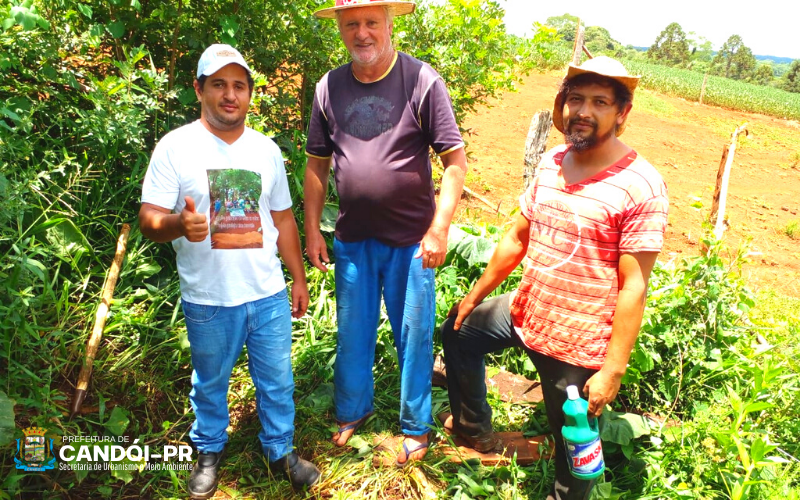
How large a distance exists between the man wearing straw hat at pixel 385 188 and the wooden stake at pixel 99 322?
1.27 metres

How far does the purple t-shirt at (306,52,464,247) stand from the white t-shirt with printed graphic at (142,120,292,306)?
0.36 meters

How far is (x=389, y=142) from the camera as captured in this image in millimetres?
2506

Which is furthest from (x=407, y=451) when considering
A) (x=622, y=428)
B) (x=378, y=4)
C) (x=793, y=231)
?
(x=793, y=231)

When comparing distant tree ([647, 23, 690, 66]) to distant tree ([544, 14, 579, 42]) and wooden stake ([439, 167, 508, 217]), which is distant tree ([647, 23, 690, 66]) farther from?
wooden stake ([439, 167, 508, 217])

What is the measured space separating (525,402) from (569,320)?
49.7 inches

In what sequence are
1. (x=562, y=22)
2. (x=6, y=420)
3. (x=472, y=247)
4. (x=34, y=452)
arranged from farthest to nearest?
1. (x=562, y=22)
2. (x=472, y=247)
3. (x=34, y=452)
4. (x=6, y=420)

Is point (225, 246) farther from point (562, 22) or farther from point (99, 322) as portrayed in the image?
point (562, 22)

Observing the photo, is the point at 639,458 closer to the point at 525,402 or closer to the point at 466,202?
the point at 525,402

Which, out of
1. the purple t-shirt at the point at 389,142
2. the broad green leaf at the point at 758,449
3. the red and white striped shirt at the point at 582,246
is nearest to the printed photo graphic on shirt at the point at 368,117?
the purple t-shirt at the point at 389,142

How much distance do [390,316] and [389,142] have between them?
0.91 metres

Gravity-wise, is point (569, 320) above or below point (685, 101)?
below

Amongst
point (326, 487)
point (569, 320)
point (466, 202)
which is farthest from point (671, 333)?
point (466, 202)

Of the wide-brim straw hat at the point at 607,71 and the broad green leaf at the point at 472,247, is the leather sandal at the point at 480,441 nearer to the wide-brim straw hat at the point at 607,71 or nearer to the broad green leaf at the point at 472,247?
the broad green leaf at the point at 472,247

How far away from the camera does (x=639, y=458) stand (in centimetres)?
289
